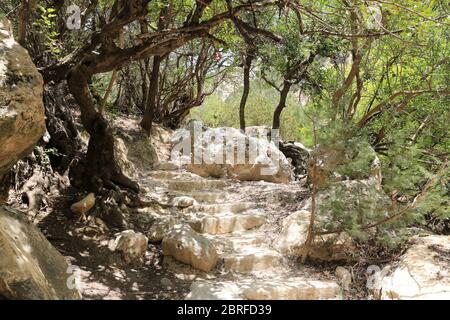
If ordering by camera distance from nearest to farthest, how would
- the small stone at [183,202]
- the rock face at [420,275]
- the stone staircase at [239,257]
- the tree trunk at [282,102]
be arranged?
1. the rock face at [420,275]
2. the stone staircase at [239,257]
3. the small stone at [183,202]
4. the tree trunk at [282,102]

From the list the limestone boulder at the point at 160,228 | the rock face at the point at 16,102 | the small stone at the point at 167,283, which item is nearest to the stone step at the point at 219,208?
the limestone boulder at the point at 160,228

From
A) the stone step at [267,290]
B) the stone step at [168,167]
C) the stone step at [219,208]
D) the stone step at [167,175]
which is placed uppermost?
the stone step at [168,167]

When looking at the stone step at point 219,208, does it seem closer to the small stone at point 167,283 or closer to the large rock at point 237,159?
the small stone at point 167,283

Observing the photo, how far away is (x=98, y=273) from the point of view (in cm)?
365

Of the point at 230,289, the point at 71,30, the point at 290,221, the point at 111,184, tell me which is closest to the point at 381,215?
the point at 290,221

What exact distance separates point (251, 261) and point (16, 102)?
116 inches

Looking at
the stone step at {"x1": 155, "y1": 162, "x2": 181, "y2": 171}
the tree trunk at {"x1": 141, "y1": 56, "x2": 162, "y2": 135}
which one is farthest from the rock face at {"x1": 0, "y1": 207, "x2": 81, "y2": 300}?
the tree trunk at {"x1": 141, "y1": 56, "x2": 162, "y2": 135}

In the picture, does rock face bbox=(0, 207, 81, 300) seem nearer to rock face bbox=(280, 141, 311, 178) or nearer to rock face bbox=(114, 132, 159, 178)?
rock face bbox=(114, 132, 159, 178)

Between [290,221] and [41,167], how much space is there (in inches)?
132

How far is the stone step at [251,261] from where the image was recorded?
423 centimetres

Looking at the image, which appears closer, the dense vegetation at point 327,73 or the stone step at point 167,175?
the dense vegetation at point 327,73

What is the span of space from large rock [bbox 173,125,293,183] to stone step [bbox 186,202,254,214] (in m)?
1.98

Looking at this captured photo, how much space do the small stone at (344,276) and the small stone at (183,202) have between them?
8.06 ft

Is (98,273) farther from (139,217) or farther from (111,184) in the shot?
(111,184)
